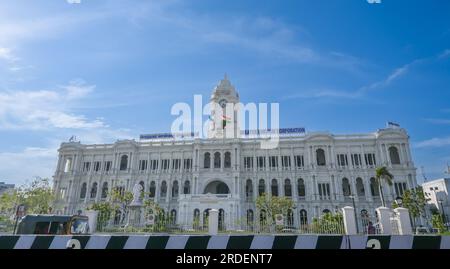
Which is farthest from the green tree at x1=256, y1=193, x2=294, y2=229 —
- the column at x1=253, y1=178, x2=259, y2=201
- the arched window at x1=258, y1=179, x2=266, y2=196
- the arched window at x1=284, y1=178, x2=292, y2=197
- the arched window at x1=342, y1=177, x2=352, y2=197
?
the arched window at x1=342, y1=177, x2=352, y2=197

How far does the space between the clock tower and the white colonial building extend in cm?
509

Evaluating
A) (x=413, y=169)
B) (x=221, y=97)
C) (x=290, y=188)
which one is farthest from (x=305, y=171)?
(x=221, y=97)

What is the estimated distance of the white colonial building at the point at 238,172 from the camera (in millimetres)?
42906

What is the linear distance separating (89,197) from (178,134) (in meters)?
19.7

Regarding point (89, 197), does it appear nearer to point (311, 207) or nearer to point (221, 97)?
point (221, 97)

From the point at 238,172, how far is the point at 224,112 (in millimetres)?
15195

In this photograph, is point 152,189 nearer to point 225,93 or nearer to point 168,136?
point 168,136

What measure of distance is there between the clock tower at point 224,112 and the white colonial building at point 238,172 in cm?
509

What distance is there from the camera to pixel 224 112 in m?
55.9

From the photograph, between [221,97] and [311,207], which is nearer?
[311,207]

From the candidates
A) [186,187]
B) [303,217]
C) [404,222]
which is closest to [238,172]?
[186,187]

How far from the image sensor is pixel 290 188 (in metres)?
46.2
